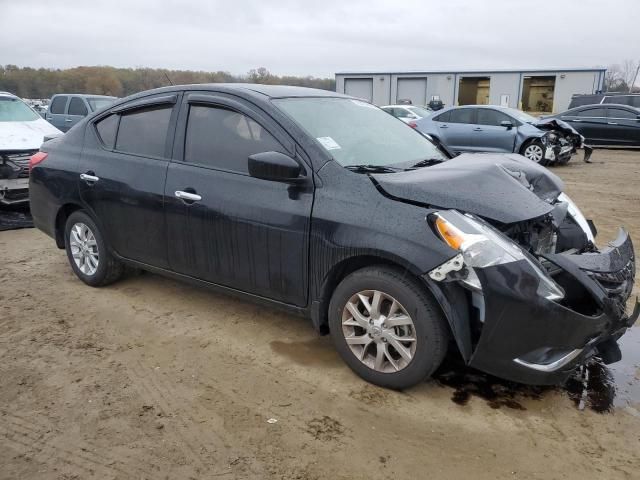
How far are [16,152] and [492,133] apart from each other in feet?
33.3

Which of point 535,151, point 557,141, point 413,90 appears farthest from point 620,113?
point 413,90

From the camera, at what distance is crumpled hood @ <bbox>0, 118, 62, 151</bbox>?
7.21 metres

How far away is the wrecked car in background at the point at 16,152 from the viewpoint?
22.9 feet

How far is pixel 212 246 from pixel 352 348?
1216 millimetres

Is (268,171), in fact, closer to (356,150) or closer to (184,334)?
(356,150)

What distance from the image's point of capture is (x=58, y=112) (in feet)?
48.5

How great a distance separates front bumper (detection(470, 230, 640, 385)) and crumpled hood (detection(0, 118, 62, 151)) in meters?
6.78

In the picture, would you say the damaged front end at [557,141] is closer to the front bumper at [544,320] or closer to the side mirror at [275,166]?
the front bumper at [544,320]

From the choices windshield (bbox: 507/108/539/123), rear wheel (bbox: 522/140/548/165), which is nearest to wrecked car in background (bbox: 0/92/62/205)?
rear wheel (bbox: 522/140/548/165)

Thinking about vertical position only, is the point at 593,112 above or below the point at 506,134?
above

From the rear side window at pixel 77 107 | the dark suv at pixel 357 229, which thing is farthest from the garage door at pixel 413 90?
the dark suv at pixel 357 229

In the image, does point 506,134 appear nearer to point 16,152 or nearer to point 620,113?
point 620,113

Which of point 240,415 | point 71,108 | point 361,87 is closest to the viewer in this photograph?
point 240,415

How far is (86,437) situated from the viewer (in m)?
2.70
